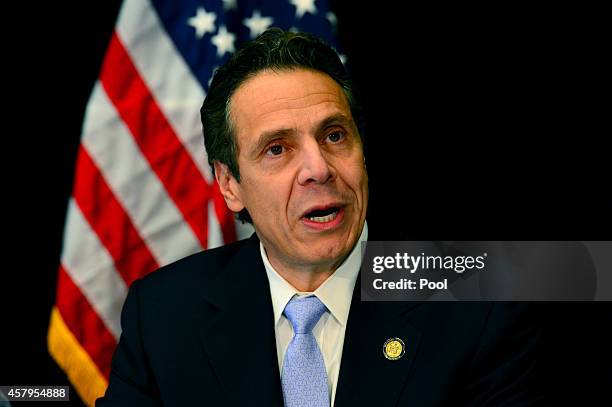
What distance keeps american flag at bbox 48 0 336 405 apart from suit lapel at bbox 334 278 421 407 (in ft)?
2.58

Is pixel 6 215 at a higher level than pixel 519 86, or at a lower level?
lower

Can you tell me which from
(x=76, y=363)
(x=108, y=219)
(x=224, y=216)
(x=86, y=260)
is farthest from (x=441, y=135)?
(x=76, y=363)

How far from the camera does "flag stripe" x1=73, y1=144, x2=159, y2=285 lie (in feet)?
8.09

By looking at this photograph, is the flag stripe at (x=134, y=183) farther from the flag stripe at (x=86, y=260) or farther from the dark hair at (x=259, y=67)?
the dark hair at (x=259, y=67)

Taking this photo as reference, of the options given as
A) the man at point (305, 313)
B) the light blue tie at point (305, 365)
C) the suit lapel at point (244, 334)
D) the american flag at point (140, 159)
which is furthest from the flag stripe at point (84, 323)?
the light blue tie at point (305, 365)

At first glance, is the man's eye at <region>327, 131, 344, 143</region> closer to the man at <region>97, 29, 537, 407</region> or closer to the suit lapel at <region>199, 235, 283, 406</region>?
the man at <region>97, 29, 537, 407</region>

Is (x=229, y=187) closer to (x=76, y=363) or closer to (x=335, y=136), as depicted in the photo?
(x=335, y=136)

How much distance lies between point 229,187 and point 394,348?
0.58m

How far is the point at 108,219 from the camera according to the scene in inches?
97.7

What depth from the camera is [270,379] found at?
1.77 meters

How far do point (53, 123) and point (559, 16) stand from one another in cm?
165

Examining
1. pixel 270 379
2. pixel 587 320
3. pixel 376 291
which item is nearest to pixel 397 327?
pixel 376 291

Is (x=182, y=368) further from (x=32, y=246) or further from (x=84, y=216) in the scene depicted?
(x=32, y=246)

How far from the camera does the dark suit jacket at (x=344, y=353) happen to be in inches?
68.3
